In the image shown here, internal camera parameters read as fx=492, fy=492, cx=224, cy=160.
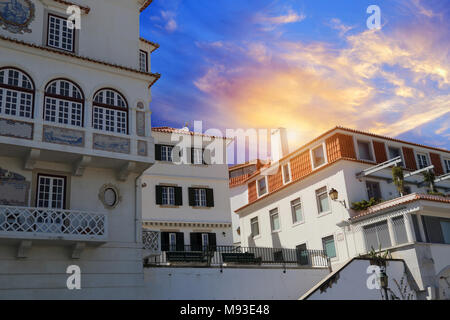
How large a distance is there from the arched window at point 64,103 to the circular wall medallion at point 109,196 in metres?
3.01

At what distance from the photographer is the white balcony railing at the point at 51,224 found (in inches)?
724

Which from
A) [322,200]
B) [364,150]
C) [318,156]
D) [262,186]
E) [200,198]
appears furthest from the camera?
[262,186]

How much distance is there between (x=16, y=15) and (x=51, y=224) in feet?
30.7

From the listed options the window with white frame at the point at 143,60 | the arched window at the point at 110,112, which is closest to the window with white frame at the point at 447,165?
the window with white frame at the point at 143,60

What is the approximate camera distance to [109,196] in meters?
21.9

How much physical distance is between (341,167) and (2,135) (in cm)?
1972

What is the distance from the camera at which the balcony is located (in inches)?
886

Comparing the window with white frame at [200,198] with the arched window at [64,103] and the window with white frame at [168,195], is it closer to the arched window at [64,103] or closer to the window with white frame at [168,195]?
the window with white frame at [168,195]

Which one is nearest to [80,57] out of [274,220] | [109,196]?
[109,196]

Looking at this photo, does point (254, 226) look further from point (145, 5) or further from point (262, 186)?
point (145, 5)

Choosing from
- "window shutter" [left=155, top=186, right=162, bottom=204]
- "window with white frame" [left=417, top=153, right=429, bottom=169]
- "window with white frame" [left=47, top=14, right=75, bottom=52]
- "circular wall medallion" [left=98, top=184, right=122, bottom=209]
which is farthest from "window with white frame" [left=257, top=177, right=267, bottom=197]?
"window with white frame" [left=47, top=14, right=75, bottom=52]

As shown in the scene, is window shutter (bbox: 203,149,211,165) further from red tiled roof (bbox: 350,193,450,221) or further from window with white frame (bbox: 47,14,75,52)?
window with white frame (bbox: 47,14,75,52)

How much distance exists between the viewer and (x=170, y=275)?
22547 mm
